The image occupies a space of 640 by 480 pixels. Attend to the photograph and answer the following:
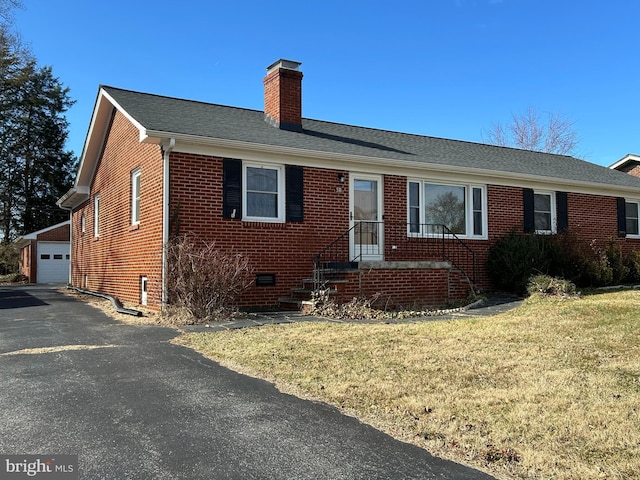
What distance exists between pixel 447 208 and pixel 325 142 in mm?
3685

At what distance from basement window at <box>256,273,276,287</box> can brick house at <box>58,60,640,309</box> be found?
0.02m

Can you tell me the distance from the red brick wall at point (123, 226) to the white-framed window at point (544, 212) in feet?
34.3

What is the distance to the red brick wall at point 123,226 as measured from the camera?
10.6 meters

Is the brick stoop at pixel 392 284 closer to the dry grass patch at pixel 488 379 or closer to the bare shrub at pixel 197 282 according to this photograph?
the bare shrub at pixel 197 282

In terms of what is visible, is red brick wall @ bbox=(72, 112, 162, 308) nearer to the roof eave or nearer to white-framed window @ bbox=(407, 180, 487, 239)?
the roof eave

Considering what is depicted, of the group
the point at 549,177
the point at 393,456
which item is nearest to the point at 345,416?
the point at 393,456

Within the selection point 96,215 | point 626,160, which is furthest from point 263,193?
point 626,160

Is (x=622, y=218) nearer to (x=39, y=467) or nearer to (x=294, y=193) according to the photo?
(x=294, y=193)

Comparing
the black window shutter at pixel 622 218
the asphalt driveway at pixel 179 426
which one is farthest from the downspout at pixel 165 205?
the black window shutter at pixel 622 218

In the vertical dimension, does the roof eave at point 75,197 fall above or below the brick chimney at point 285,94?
below

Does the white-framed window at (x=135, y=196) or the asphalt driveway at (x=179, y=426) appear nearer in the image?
the asphalt driveway at (x=179, y=426)

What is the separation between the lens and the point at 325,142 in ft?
40.8

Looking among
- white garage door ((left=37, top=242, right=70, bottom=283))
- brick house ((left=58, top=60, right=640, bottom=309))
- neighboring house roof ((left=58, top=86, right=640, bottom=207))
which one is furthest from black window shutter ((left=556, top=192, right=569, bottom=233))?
white garage door ((left=37, top=242, right=70, bottom=283))

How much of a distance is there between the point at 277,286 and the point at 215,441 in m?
7.41
